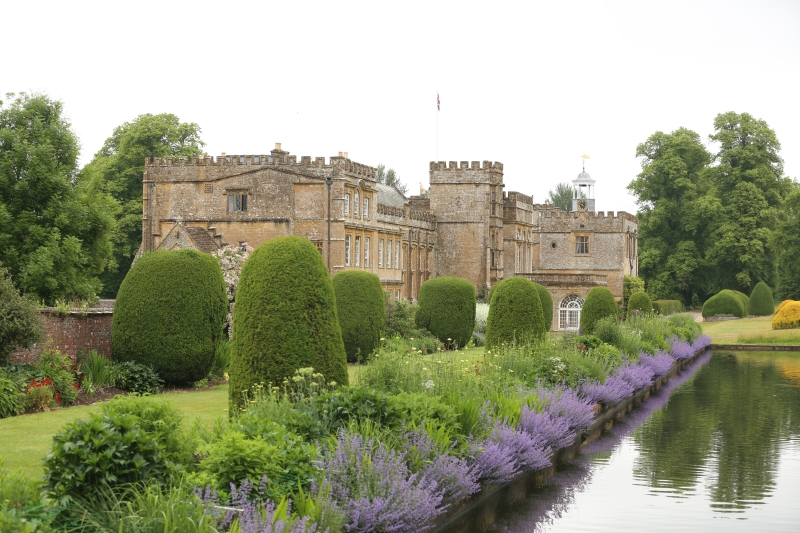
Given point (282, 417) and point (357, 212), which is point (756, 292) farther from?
point (282, 417)

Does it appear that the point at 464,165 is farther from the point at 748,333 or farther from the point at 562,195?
the point at 562,195

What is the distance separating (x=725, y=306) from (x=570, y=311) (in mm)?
10657

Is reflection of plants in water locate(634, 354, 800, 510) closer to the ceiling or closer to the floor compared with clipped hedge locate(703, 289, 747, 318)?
closer to the floor

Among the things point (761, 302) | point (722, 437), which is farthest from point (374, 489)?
point (761, 302)

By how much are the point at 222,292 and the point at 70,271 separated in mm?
14391

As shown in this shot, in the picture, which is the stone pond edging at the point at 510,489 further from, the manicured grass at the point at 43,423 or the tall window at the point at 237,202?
the tall window at the point at 237,202

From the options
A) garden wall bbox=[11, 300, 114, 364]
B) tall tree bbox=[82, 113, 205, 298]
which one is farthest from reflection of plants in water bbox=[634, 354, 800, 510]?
tall tree bbox=[82, 113, 205, 298]

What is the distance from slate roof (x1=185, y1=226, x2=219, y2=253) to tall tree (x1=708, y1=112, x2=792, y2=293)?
34.4 m

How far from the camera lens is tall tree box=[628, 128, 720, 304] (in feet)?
208

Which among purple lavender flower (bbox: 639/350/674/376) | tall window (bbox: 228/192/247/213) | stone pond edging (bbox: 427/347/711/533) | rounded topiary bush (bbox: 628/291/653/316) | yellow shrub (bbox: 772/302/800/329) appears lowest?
stone pond edging (bbox: 427/347/711/533)

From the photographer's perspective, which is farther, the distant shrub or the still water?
the distant shrub

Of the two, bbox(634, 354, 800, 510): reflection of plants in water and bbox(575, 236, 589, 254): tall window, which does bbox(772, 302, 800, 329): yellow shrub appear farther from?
bbox(634, 354, 800, 510): reflection of plants in water

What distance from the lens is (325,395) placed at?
914 cm

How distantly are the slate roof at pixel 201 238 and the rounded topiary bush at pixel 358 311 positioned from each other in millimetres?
14329
